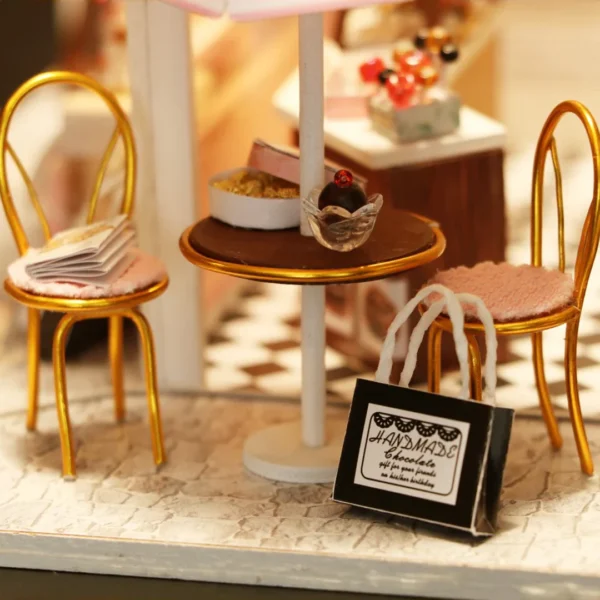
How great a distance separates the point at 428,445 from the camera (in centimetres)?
264

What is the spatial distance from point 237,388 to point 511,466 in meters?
1.04

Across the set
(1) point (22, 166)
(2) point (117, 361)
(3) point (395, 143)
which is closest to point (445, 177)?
(3) point (395, 143)

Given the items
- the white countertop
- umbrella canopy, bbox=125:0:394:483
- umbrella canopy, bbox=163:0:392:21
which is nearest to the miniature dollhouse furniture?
the white countertop

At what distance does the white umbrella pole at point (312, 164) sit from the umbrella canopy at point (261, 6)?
0.27 m

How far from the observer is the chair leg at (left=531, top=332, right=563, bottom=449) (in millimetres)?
3150

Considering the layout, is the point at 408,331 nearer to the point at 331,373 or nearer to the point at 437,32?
the point at 331,373

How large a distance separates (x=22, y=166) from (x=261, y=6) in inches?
42.8

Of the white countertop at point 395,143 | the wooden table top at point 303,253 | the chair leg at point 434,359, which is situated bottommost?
the chair leg at point 434,359

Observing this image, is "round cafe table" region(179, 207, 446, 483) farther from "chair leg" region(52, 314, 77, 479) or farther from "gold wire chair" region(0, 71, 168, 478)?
"chair leg" region(52, 314, 77, 479)

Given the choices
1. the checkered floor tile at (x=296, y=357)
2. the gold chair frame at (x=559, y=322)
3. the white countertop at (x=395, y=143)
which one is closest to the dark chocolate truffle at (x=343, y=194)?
the gold chair frame at (x=559, y=322)

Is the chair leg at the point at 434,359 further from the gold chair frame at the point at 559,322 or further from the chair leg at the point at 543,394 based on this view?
the chair leg at the point at 543,394

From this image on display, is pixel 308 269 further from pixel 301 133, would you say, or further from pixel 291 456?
pixel 291 456

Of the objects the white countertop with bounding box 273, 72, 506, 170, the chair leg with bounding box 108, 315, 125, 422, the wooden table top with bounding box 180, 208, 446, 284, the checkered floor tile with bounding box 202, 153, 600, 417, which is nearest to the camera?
the wooden table top with bounding box 180, 208, 446, 284

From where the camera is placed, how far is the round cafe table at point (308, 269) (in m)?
2.68
